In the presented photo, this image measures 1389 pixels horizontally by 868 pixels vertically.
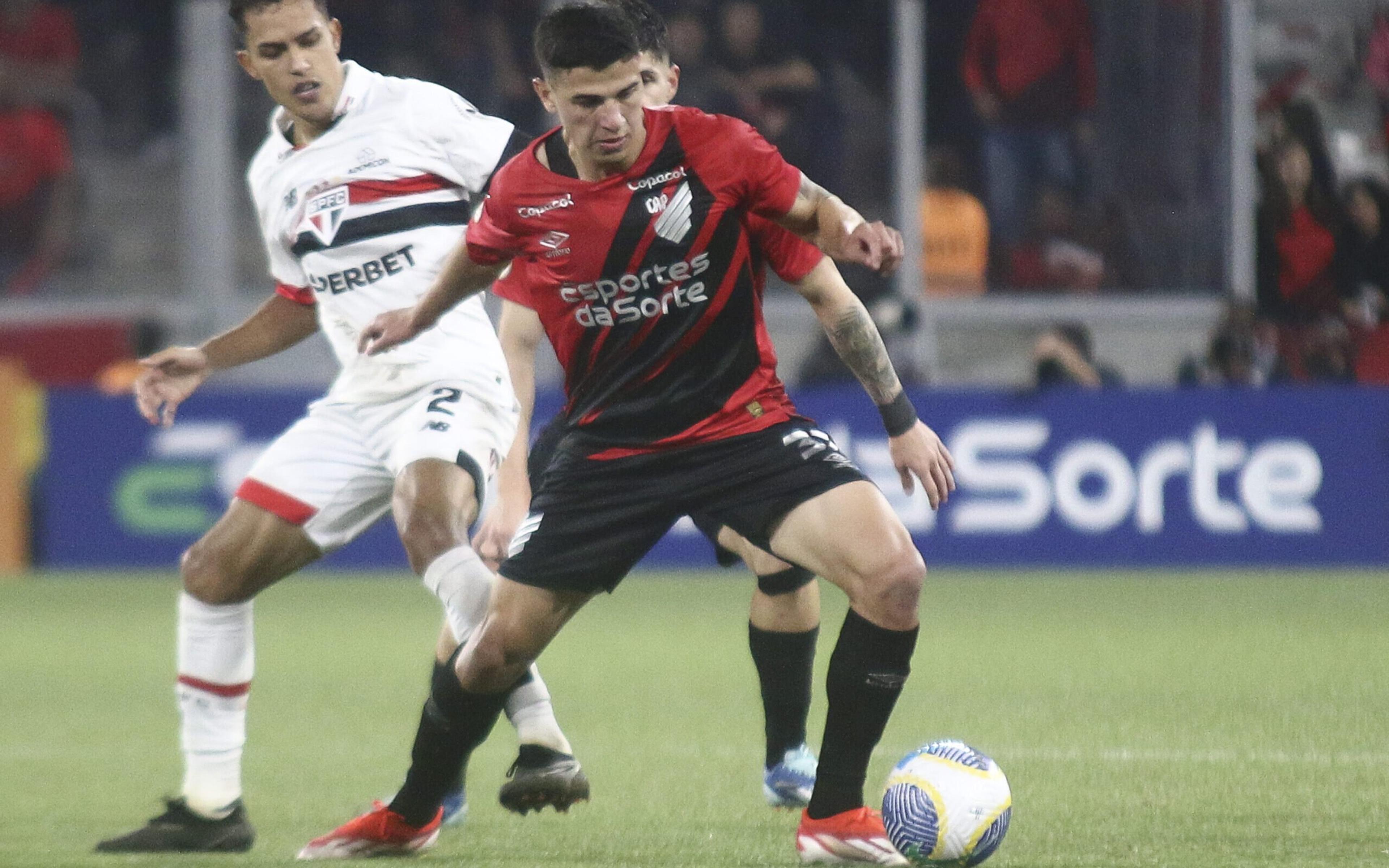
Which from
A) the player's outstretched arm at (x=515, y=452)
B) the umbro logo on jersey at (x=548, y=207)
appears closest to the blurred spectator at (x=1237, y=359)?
the player's outstretched arm at (x=515, y=452)

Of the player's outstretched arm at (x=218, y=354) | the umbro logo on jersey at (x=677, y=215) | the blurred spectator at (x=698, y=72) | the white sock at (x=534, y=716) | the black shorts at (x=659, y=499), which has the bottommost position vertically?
the blurred spectator at (x=698, y=72)

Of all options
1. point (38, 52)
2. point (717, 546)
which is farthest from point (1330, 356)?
point (38, 52)

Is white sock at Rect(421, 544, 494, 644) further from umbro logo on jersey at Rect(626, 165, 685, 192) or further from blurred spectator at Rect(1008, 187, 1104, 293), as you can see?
blurred spectator at Rect(1008, 187, 1104, 293)

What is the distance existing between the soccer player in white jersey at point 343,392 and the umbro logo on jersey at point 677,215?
950mm

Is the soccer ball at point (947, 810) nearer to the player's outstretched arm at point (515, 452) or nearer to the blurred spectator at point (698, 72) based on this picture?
the player's outstretched arm at point (515, 452)

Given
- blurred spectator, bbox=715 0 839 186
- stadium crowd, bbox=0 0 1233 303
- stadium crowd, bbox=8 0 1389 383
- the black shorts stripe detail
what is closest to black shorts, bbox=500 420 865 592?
the black shorts stripe detail

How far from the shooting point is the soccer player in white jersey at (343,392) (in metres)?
4.96

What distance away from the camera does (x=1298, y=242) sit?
14.5 metres

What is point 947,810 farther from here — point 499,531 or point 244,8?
point 244,8

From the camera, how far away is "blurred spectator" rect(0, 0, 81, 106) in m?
15.5

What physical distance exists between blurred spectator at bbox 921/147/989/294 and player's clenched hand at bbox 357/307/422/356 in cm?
1110

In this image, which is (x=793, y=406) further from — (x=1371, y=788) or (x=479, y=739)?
(x=1371, y=788)

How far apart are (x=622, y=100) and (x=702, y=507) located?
0.92m

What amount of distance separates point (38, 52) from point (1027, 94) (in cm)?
740
